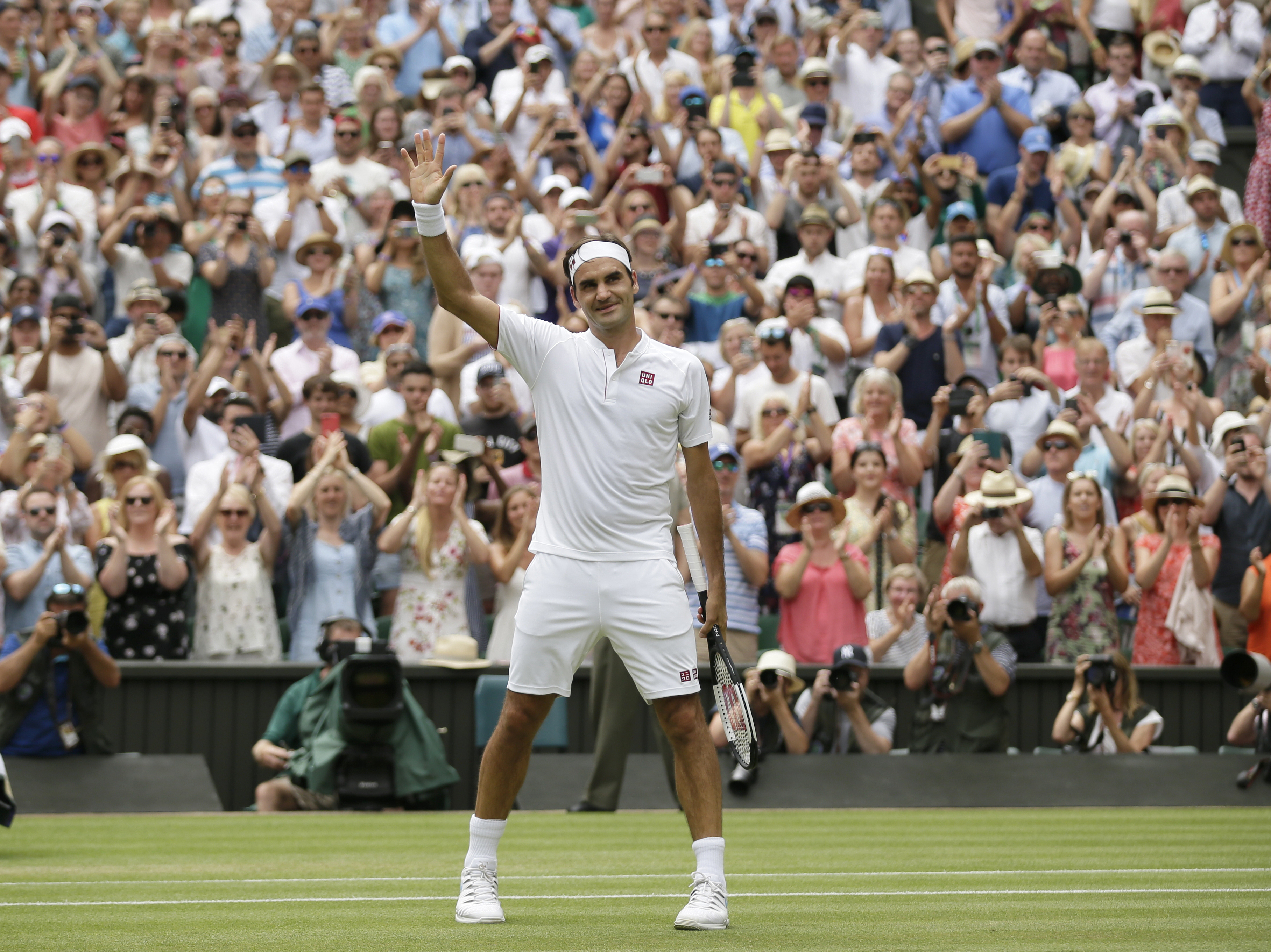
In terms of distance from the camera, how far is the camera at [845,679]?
1123cm

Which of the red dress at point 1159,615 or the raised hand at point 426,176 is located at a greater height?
the raised hand at point 426,176

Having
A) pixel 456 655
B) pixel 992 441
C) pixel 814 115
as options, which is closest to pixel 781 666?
pixel 456 655

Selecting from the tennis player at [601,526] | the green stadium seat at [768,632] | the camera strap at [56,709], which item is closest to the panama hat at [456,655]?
the green stadium seat at [768,632]

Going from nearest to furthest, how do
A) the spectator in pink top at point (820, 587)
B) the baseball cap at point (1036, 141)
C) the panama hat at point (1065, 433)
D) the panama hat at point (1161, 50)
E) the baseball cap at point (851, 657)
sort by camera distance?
the baseball cap at point (851, 657) < the spectator in pink top at point (820, 587) < the panama hat at point (1065, 433) < the baseball cap at point (1036, 141) < the panama hat at point (1161, 50)

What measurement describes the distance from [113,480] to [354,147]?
14.9ft

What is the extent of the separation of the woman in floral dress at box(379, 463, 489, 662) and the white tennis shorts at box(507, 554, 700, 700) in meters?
6.39

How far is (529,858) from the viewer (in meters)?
8.12

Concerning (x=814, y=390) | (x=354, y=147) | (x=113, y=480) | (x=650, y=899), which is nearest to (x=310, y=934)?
(x=650, y=899)

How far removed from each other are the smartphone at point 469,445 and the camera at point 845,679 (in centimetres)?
285

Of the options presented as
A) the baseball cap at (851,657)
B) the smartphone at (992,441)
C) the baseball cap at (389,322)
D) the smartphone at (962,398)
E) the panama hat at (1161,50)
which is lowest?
the baseball cap at (851,657)

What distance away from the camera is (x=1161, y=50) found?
1867 centimetres

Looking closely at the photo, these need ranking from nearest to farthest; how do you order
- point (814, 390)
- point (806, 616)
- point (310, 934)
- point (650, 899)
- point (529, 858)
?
point (310, 934) → point (650, 899) → point (529, 858) → point (806, 616) → point (814, 390)

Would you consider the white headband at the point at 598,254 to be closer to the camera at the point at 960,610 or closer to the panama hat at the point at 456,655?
the camera at the point at 960,610

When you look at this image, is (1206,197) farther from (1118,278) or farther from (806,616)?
(806,616)
